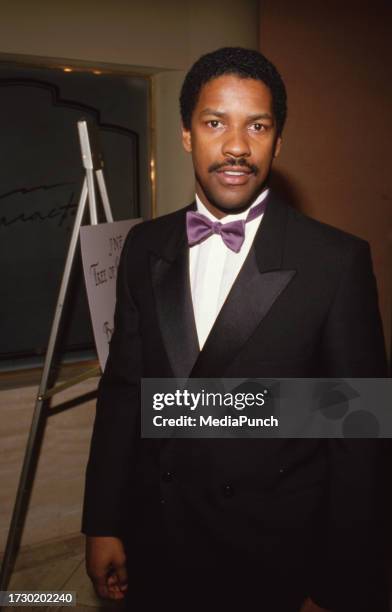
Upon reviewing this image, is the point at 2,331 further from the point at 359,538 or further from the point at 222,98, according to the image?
the point at 359,538

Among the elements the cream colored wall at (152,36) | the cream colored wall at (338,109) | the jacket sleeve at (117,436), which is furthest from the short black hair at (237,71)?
the cream colored wall at (338,109)

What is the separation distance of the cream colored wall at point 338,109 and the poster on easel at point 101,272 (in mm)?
1164

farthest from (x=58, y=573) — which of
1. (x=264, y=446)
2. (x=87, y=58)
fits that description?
(x=87, y=58)

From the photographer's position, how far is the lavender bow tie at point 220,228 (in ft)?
4.77

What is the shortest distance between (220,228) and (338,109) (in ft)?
7.13

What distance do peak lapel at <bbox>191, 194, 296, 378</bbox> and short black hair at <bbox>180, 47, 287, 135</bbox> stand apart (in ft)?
1.27

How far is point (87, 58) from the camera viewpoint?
9.12 feet

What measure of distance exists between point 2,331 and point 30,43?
1393 millimetres

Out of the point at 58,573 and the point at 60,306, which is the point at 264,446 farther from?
the point at 58,573

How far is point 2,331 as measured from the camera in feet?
9.56

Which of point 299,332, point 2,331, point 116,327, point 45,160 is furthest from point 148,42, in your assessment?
point 299,332

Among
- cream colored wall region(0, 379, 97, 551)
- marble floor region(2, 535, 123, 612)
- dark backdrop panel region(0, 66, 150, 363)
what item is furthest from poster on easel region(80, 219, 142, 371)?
marble floor region(2, 535, 123, 612)

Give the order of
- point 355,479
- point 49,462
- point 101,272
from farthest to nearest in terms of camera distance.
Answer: point 49,462
point 101,272
point 355,479

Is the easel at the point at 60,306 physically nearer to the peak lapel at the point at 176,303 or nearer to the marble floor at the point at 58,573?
the marble floor at the point at 58,573
